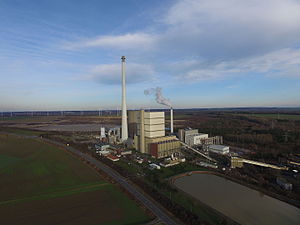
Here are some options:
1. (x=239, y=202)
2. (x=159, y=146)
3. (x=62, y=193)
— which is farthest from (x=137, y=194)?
(x=159, y=146)

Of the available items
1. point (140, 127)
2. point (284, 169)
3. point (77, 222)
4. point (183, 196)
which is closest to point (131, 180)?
point (183, 196)

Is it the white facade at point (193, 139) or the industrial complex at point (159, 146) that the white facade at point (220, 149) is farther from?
the white facade at point (193, 139)

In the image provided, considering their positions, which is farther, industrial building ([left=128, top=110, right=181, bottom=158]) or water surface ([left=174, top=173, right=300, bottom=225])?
industrial building ([left=128, top=110, right=181, bottom=158])

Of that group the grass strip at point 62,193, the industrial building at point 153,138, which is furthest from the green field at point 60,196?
the industrial building at point 153,138

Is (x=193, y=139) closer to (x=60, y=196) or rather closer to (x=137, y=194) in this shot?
(x=137, y=194)

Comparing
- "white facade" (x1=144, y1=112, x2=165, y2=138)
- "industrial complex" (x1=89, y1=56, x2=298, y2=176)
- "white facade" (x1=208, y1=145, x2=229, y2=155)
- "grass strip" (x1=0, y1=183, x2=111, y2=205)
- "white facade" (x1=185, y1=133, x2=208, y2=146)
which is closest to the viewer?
"grass strip" (x1=0, y1=183, x2=111, y2=205)

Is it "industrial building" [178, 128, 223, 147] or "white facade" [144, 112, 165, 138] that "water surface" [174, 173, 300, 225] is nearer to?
"white facade" [144, 112, 165, 138]

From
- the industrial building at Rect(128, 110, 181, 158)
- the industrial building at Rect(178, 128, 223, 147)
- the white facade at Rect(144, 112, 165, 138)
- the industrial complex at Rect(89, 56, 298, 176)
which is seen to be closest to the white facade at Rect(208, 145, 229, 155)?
the industrial complex at Rect(89, 56, 298, 176)

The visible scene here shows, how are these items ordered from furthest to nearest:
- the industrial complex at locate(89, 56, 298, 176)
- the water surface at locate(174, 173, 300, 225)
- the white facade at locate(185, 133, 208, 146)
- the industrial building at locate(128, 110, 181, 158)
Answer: the white facade at locate(185, 133, 208, 146)
the industrial building at locate(128, 110, 181, 158)
the industrial complex at locate(89, 56, 298, 176)
the water surface at locate(174, 173, 300, 225)
